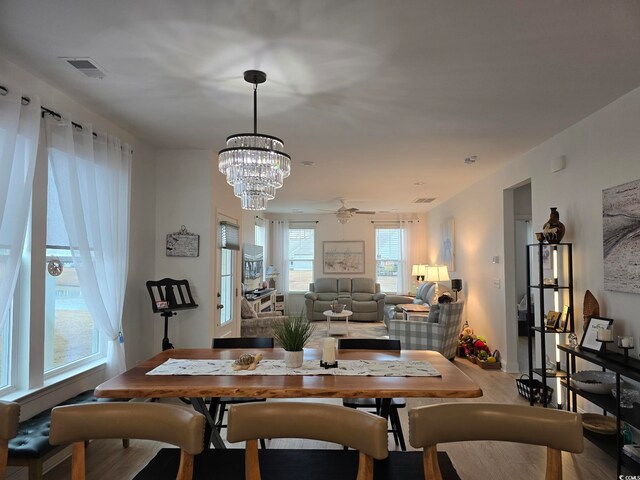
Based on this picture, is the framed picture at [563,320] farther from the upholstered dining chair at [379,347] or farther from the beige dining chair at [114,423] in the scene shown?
the beige dining chair at [114,423]

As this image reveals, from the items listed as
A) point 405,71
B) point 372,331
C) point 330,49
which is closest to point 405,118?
point 405,71

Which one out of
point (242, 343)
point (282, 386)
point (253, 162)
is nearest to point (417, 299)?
point (242, 343)

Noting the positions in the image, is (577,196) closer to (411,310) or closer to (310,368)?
(310,368)

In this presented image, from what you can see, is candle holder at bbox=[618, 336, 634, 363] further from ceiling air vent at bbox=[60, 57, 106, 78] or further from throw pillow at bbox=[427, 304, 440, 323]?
ceiling air vent at bbox=[60, 57, 106, 78]

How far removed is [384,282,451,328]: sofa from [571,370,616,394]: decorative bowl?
3763 mm

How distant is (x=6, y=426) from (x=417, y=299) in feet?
25.4

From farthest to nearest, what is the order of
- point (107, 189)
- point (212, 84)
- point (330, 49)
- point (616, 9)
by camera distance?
point (107, 189)
point (212, 84)
point (330, 49)
point (616, 9)

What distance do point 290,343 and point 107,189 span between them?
6.72 ft

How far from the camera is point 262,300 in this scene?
7848 millimetres

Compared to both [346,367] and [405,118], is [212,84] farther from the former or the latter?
[346,367]

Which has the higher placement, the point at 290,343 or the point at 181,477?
the point at 290,343

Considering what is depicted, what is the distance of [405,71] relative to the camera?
2.43 m

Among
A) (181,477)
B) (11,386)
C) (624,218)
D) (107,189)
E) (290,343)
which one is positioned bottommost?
(11,386)

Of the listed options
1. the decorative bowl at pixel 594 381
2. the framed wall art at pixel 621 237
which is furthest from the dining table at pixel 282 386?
the framed wall art at pixel 621 237
